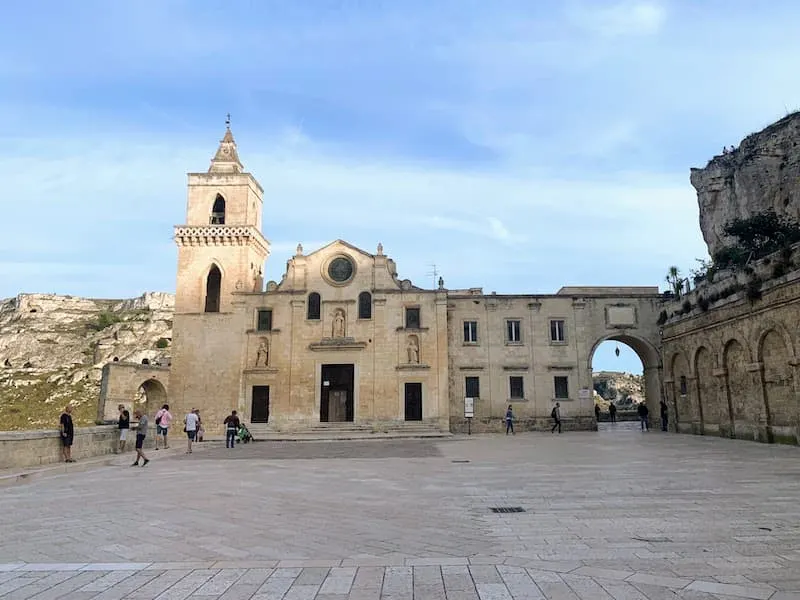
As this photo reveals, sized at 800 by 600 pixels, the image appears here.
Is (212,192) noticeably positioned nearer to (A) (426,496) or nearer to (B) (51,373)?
(A) (426,496)

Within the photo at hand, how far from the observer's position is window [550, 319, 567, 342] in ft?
124

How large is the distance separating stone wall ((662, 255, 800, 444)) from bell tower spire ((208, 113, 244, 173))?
103ft

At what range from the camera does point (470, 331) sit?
125ft

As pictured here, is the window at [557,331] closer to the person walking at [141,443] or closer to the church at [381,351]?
the church at [381,351]

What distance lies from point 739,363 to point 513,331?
1457 cm

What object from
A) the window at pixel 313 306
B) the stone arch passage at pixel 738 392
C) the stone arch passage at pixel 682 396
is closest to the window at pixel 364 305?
the window at pixel 313 306

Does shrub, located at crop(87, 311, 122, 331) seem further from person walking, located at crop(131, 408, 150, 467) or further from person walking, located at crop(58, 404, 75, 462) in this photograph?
person walking, located at crop(58, 404, 75, 462)

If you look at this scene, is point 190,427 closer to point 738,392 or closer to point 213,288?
point 213,288

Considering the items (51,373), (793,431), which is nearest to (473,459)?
(793,431)

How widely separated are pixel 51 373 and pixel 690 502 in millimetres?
93455

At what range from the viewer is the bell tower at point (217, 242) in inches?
1581

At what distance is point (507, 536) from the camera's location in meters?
7.54

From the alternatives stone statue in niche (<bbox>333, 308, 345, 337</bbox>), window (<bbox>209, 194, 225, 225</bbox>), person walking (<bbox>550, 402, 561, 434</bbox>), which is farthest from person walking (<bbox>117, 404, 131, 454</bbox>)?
person walking (<bbox>550, 402, 561, 434</bbox>)

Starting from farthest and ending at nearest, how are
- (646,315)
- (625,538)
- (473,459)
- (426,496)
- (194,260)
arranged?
1. (194,260)
2. (646,315)
3. (473,459)
4. (426,496)
5. (625,538)
